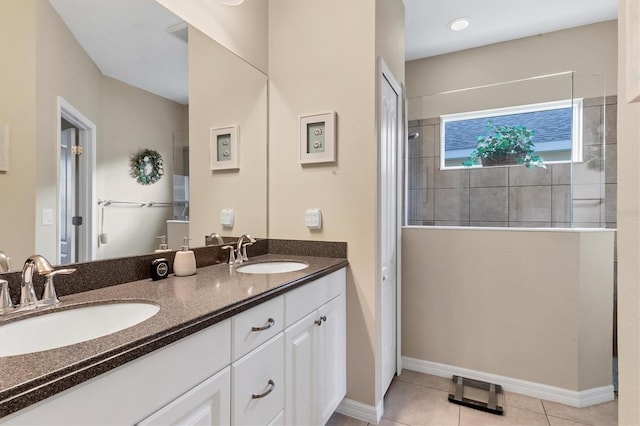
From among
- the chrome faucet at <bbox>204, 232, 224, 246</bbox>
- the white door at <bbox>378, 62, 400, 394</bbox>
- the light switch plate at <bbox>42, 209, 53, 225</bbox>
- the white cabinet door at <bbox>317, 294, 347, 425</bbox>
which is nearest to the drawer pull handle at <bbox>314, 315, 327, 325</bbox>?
the white cabinet door at <bbox>317, 294, 347, 425</bbox>

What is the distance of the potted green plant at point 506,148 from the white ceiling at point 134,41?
214 centimetres

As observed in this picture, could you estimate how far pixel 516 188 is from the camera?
95.2 inches

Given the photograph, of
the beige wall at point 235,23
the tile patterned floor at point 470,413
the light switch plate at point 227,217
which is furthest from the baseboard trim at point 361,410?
the beige wall at point 235,23

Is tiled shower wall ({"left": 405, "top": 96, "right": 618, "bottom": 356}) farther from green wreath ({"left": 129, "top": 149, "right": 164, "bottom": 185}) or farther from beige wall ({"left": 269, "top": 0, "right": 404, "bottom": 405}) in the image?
green wreath ({"left": 129, "top": 149, "right": 164, "bottom": 185})

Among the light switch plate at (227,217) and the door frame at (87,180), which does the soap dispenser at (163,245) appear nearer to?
the door frame at (87,180)

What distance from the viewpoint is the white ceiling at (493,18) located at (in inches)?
95.9

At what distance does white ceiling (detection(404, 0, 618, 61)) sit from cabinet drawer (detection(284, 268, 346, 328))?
2.16 m

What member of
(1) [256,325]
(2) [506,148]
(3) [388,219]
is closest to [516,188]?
(2) [506,148]

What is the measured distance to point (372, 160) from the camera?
176cm

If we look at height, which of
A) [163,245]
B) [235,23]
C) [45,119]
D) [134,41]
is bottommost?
[163,245]

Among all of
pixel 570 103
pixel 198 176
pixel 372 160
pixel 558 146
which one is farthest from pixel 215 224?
pixel 570 103

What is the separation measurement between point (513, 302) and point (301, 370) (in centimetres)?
158

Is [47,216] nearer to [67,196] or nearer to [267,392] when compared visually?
[67,196]

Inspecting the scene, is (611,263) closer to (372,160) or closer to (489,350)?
(489,350)
